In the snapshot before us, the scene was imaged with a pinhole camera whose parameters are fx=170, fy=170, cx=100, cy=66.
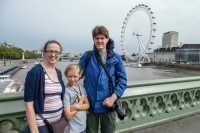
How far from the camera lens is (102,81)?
1589mm

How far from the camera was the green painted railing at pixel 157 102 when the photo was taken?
229 cm

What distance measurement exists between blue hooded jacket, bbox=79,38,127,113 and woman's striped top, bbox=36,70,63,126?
37 cm

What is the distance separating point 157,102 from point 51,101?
6.23 feet

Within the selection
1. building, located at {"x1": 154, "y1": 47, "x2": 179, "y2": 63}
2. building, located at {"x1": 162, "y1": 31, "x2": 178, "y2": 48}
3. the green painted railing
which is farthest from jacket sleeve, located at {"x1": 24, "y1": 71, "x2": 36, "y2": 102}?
building, located at {"x1": 162, "y1": 31, "x2": 178, "y2": 48}

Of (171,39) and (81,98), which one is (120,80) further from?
(171,39)

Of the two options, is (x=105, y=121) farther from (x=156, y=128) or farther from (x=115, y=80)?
(x=156, y=128)

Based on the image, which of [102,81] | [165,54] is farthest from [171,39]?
[102,81]

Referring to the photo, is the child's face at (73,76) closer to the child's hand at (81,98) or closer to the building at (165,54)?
the child's hand at (81,98)

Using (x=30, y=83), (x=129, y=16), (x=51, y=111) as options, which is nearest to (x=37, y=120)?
(x=51, y=111)

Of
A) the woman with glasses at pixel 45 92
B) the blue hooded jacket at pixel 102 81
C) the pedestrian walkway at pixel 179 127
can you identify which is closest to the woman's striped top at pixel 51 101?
the woman with glasses at pixel 45 92

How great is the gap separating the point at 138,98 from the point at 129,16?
42278 mm

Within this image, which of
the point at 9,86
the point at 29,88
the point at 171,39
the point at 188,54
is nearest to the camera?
the point at 29,88

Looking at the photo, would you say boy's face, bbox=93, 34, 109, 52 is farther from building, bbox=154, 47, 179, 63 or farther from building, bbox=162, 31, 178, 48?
building, bbox=162, 31, 178, 48

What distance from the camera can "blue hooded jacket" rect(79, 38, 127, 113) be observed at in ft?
5.27
